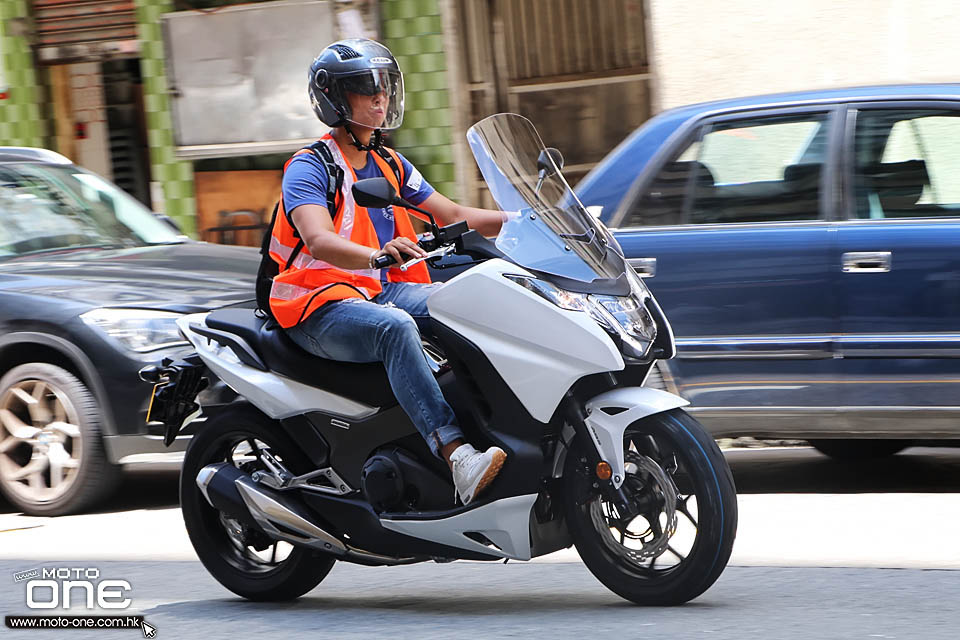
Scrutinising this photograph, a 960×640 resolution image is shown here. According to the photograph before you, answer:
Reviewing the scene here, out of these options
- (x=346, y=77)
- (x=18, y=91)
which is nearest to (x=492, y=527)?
(x=346, y=77)

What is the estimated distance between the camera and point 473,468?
4.71 metres

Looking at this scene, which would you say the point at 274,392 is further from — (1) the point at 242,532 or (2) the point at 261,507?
(1) the point at 242,532

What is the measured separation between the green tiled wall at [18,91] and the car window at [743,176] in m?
9.02

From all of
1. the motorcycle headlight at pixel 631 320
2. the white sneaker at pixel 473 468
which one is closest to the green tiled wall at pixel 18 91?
the white sneaker at pixel 473 468

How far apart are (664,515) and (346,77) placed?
1.70m

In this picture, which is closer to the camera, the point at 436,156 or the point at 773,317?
the point at 773,317

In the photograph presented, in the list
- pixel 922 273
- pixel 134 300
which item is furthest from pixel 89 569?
pixel 922 273

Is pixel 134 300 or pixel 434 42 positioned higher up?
pixel 434 42

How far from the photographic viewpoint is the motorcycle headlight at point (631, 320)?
4617 millimetres

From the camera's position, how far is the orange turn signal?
15.0 ft

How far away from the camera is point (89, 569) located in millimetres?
5996

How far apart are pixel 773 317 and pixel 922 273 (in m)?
0.65

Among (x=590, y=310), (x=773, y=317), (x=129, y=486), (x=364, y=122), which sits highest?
(x=364, y=122)

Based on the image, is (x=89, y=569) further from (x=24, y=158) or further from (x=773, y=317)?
(x=24, y=158)
